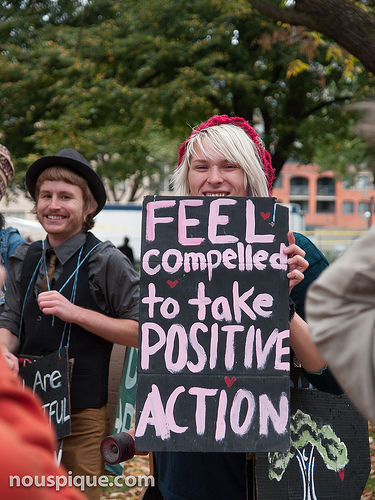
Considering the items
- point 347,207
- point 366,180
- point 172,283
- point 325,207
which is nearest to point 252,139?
point 172,283

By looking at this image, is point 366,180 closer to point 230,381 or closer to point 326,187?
point 326,187

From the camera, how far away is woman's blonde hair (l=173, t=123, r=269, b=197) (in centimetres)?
215

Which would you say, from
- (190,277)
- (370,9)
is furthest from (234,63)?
(190,277)

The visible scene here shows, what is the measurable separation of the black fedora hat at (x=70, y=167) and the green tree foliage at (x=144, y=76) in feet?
28.2

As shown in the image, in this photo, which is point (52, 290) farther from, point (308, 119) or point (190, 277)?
point (308, 119)

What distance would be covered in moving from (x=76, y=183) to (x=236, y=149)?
2.78ft

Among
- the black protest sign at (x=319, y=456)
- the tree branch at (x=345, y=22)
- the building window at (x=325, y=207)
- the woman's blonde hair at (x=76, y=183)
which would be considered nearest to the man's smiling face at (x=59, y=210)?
the woman's blonde hair at (x=76, y=183)

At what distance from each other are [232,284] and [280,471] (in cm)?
60

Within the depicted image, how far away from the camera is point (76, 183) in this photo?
2.66 metres

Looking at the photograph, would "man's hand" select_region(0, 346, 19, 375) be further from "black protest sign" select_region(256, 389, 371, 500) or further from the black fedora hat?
"black protest sign" select_region(256, 389, 371, 500)

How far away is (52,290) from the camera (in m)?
2.48

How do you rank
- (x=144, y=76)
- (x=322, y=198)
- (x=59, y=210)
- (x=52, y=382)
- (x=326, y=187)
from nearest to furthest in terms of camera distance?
1. (x=52, y=382)
2. (x=59, y=210)
3. (x=144, y=76)
4. (x=322, y=198)
5. (x=326, y=187)

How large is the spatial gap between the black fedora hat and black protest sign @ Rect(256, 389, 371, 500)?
1322 mm

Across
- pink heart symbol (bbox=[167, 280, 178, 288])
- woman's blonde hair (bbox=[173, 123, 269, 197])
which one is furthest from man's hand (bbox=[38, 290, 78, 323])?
woman's blonde hair (bbox=[173, 123, 269, 197])
